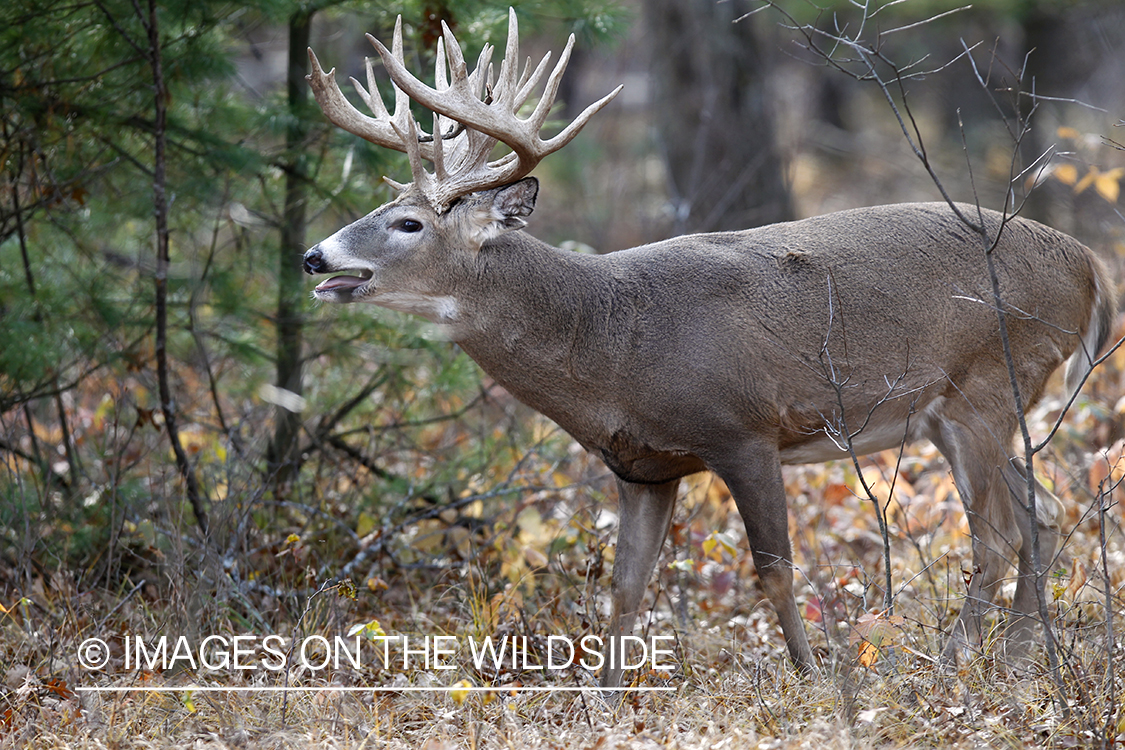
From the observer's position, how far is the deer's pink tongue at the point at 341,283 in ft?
14.6

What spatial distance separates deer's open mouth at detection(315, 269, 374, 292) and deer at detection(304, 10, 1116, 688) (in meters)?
0.01

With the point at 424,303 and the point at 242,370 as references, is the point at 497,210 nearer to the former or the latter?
the point at 424,303

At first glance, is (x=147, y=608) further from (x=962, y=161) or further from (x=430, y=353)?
(x=962, y=161)

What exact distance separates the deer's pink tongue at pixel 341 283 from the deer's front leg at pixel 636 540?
148cm

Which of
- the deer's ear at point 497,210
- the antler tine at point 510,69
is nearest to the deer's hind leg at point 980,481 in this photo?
the deer's ear at point 497,210

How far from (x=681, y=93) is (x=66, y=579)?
6.58m

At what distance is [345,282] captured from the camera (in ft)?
14.6

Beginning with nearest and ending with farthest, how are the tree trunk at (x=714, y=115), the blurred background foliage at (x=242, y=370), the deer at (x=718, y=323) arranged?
the deer at (x=718, y=323)
the blurred background foliage at (x=242, y=370)
the tree trunk at (x=714, y=115)

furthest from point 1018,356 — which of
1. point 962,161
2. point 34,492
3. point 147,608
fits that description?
point 962,161

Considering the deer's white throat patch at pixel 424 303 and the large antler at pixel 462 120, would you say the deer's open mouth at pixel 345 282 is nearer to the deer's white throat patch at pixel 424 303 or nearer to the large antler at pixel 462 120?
the deer's white throat patch at pixel 424 303

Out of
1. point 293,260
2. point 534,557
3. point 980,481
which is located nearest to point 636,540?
point 534,557

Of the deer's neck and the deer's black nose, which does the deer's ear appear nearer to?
the deer's neck

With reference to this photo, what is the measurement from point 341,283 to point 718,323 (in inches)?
61.8

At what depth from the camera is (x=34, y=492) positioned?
5867 mm
